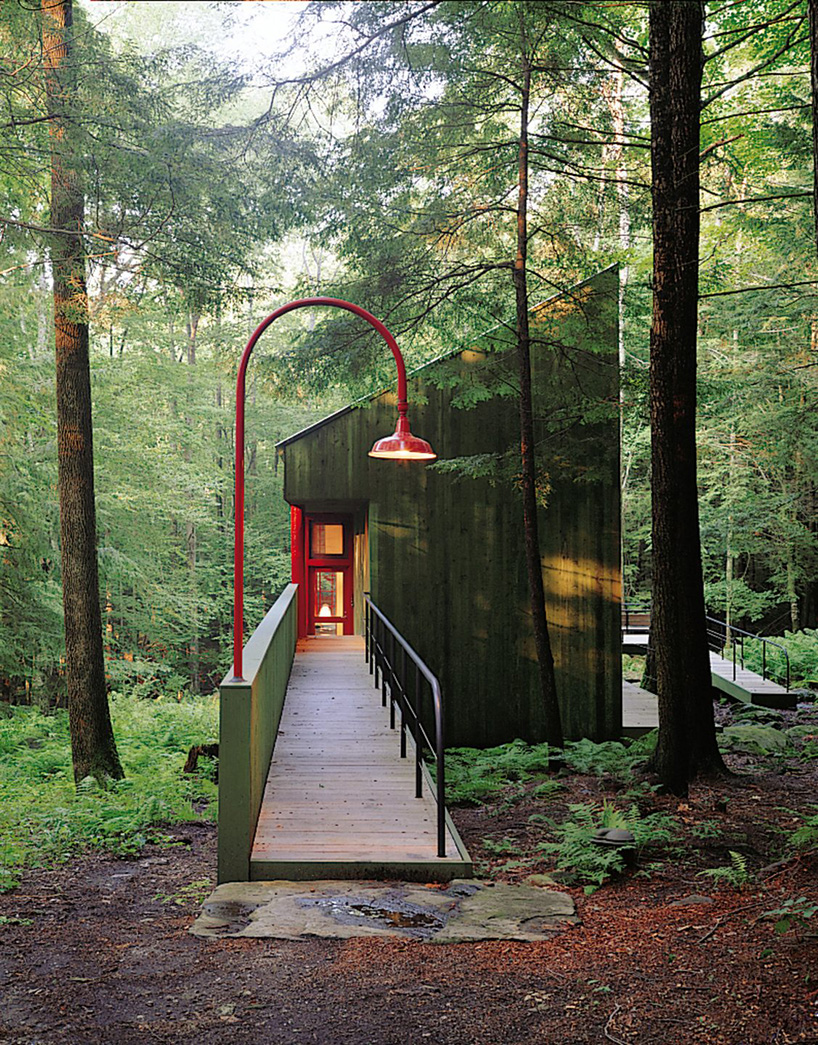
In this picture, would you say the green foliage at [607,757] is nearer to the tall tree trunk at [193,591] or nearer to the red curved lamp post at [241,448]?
the red curved lamp post at [241,448]

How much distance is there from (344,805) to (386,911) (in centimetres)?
187

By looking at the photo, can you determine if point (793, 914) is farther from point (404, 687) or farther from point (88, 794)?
point (88, 794)

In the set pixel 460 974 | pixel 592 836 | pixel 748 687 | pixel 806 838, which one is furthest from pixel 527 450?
pixel 748 687

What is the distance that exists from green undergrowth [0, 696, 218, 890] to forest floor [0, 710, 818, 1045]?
1612 mm

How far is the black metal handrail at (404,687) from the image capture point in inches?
220

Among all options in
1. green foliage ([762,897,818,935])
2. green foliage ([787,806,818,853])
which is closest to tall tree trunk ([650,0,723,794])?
green foliage ([787,806,818,853])

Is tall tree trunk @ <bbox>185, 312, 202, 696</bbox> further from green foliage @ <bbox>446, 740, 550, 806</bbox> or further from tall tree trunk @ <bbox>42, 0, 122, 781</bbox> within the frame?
green foliage @ <bbox>446, 740, 550, 806</bbox>

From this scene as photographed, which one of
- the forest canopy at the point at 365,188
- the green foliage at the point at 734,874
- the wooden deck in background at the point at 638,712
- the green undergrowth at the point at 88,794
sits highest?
the forest canopy at the point at 365,188

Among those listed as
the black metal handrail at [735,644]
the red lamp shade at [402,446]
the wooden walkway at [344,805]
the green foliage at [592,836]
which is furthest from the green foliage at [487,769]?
the black metal handrail at [735,644]

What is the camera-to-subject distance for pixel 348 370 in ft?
34.4

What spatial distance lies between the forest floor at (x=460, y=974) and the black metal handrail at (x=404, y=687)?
90 cm

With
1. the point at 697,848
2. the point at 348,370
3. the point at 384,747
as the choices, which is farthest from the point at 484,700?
the point at 697,848

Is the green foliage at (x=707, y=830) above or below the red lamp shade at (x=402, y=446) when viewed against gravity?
below

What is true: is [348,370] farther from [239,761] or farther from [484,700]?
[239,761]
